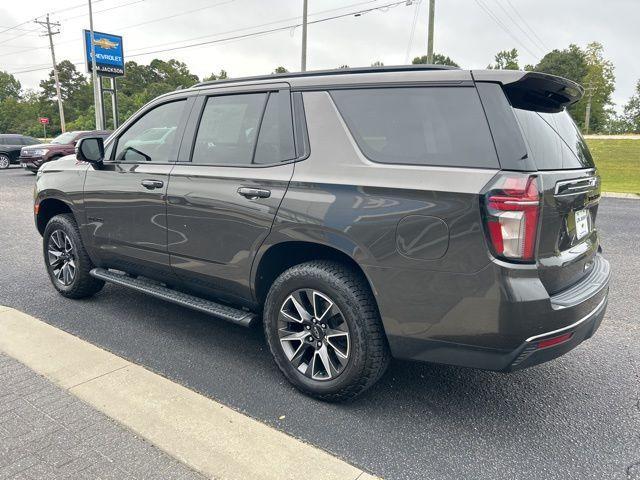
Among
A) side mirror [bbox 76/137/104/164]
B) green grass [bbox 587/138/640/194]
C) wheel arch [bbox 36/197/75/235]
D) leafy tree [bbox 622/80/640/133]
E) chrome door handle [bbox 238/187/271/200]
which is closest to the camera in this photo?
chrome door handle [bbox 238/187/271/200]

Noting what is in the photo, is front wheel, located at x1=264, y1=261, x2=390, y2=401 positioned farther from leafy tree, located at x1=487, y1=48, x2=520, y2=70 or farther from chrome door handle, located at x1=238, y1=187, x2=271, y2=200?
leafy tree, located at x1=487, y1=48, x2=520, y2=70

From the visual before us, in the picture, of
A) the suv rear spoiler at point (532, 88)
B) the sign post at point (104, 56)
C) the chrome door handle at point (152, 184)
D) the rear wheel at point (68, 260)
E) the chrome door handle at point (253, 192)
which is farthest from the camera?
the sign post at point (104, 56)

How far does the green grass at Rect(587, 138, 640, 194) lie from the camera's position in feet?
61.6

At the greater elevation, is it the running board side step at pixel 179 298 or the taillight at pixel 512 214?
the taillight at pixel 512 214

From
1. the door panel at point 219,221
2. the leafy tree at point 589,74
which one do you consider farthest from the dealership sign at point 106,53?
the leafy tree at point 589,74

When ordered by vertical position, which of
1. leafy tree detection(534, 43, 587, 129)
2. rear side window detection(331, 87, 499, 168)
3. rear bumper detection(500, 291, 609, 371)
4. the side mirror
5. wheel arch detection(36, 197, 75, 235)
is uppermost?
leafy tree detection(534, 43, 587, 129)

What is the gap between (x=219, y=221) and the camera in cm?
317

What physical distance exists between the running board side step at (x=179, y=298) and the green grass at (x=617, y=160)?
15.6m

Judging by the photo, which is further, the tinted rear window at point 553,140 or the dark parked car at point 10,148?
the dark parked car at point 10,148

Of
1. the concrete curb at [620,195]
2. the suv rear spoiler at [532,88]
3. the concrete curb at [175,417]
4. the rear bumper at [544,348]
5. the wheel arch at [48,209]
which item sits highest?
the suv rear spoiler at [532,88]

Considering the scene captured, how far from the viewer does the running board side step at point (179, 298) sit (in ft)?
10.4

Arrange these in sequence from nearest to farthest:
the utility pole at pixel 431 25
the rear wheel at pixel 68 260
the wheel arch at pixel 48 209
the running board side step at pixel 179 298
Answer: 1. the running board side step at pixel 179 298
2. the rear wheel at pixel 68 260
3. the wheel arch at pixel 48 209
4. the utility pole at pixel 431 25

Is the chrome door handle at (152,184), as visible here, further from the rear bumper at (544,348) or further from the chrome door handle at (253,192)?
the rear bumper at (544,348)

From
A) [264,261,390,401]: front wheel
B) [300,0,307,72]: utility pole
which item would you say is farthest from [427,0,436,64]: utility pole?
[264,261,390,401]: front wheel
